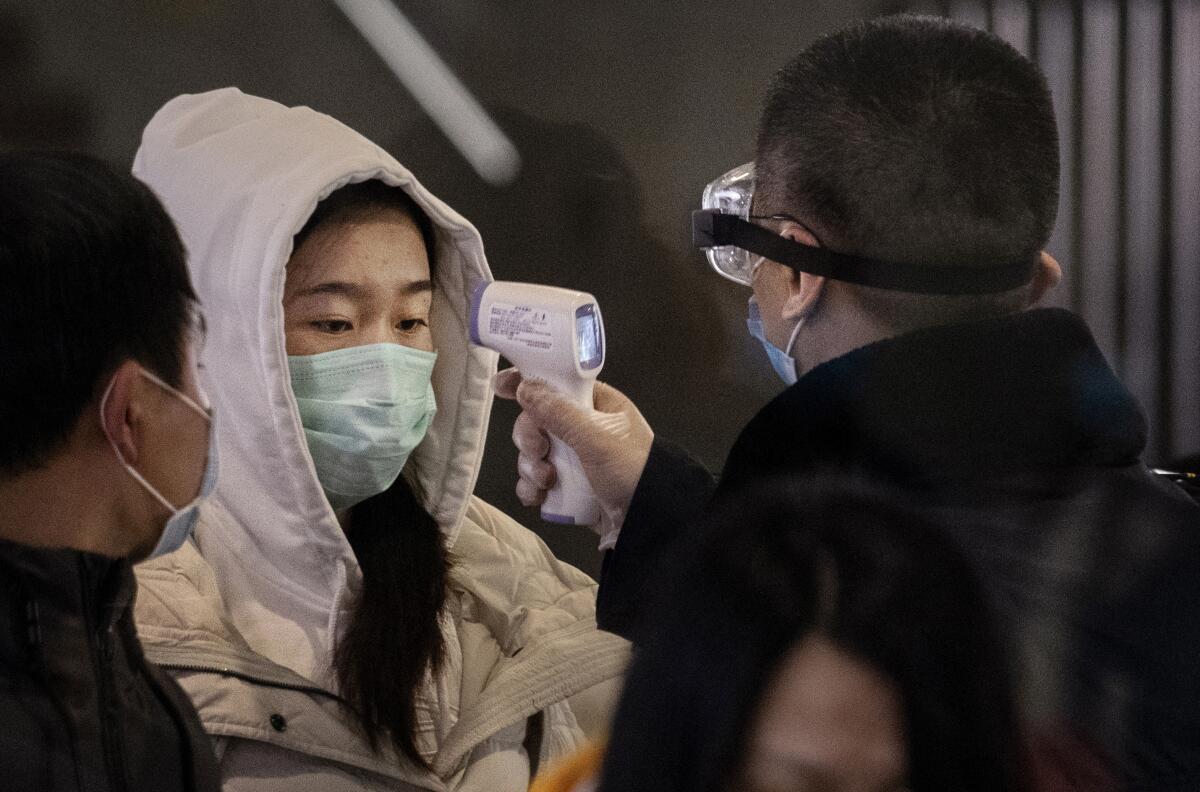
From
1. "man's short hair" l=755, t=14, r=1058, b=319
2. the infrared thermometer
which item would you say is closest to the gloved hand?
the infrared thermometer

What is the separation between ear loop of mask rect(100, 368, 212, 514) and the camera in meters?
1.20

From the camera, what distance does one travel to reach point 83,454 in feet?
3.95

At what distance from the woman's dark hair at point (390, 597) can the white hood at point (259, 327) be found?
0.12ft

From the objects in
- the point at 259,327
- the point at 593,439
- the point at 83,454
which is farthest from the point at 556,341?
the point at 83,454

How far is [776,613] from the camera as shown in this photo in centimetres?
98

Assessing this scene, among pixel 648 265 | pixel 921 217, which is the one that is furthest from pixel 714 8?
pixel 921 217

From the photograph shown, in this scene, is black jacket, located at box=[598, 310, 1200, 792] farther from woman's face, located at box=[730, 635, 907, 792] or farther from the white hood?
the white hood

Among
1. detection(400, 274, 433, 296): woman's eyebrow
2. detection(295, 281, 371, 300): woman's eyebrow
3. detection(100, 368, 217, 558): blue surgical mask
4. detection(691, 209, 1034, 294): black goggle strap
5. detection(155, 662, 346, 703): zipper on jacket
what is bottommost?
detection(155, 662, 346, 703): zipper on jacket

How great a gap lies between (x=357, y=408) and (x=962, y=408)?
0.97 meters

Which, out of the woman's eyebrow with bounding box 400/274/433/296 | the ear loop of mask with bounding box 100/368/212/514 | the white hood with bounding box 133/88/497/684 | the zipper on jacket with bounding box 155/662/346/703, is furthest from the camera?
the woman's eyebrow with bounding box 400/274/433/296

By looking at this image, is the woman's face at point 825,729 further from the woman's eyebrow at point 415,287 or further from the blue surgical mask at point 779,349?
the woman's eyebrow at point 415,287

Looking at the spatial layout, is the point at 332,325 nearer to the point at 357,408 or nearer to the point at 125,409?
the point at 357,408

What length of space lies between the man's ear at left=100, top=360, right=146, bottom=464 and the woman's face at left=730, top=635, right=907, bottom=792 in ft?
1.98

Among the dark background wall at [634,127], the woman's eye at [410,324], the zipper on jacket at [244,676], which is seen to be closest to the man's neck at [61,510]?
the zipper on jacket at [244,676]
